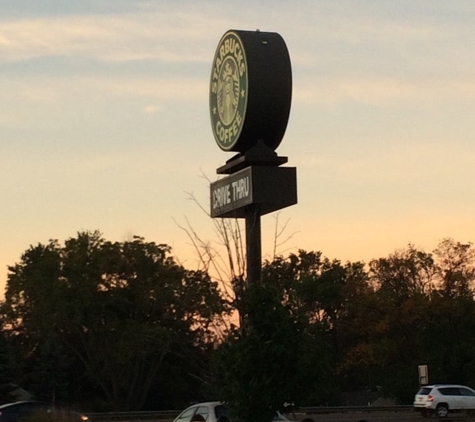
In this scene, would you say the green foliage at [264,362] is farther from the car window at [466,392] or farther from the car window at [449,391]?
the car window at [466,392]

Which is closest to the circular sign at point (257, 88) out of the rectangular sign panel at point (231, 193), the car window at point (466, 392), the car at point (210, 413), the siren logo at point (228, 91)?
the siren logo at point (228, 91)

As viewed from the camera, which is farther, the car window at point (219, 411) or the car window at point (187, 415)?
the car window at point (187, 415)

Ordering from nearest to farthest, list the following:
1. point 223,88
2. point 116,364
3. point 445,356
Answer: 1. point 223,88
2. point 445,356
3. point 116,364

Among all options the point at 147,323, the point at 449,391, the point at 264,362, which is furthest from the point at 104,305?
the point at 264,362

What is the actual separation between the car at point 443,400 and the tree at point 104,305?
2458 centimetres

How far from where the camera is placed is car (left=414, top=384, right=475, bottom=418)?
46.9 meters

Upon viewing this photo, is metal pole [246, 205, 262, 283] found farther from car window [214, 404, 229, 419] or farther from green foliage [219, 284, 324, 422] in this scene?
car window [214, 404, 229, 419]

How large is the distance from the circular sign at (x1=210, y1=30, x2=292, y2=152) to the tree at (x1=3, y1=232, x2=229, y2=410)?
147 feet

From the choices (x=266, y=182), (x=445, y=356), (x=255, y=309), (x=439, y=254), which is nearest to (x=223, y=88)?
(x=266, y=182)

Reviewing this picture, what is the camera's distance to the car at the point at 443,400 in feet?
154

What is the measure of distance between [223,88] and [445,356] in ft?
130

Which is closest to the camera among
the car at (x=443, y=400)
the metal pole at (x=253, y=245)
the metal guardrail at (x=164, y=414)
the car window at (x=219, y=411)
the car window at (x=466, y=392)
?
the metal pole at (x=253, y=245)

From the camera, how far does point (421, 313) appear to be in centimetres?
7488

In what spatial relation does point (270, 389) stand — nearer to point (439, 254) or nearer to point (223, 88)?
point (223, 88)
